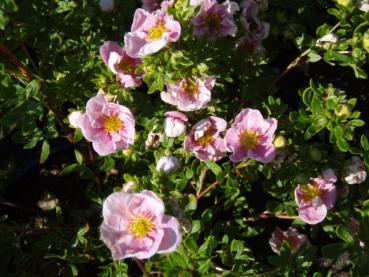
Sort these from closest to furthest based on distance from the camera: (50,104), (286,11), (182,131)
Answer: (182,131) → (50,104) → (286,11)

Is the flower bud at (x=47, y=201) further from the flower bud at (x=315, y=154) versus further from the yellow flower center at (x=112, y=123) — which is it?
the flower bud at (x=315, y=154)

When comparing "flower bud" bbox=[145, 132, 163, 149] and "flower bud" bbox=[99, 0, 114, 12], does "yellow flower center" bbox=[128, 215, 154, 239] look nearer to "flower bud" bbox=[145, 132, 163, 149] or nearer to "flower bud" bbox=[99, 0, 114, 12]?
"flower bud" bbox=[145, 132, 163, 149]

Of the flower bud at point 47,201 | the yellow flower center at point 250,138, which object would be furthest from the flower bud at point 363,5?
the flower bud at point 47,201

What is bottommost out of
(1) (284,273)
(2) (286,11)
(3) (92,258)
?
→ (3) (92,258)

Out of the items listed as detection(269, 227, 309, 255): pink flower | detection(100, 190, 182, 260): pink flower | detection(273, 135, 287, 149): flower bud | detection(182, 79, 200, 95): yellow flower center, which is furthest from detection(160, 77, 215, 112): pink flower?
detection(269, 227, 309, 255): pink flower

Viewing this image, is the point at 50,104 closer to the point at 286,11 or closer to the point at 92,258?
the point at 92,258

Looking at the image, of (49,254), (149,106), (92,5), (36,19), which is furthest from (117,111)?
(49,254)

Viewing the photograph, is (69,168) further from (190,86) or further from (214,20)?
(214,20)

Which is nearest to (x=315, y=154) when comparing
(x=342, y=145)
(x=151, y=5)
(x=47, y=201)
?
(x=342, y=145)
